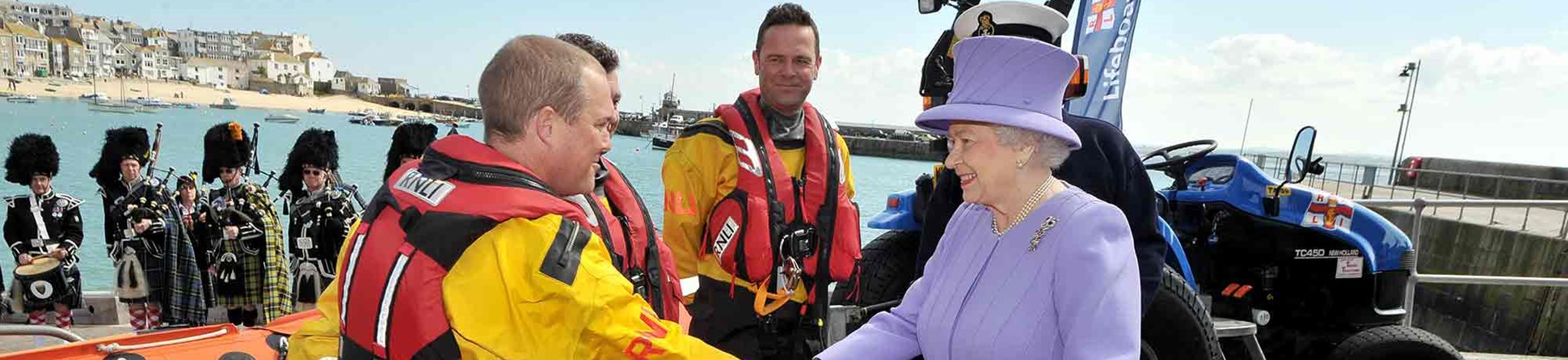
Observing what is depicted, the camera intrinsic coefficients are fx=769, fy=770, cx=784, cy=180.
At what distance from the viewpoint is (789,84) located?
9.63ft

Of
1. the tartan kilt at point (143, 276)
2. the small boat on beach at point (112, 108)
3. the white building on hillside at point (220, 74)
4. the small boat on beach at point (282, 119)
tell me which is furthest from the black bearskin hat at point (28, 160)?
the white building on hillside at point (220, 74)

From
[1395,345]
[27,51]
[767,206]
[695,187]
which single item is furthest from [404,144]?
[27,51]

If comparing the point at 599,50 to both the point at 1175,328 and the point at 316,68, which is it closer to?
the point at 1175,328

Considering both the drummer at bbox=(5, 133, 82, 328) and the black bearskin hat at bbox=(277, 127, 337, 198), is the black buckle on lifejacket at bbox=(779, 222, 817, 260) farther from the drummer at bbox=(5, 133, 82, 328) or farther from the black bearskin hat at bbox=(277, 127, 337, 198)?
the drummer at bbox=(5, 133, 82, 328)

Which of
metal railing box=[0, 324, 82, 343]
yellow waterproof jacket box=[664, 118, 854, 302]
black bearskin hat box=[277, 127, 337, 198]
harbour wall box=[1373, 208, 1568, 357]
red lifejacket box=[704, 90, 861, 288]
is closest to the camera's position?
metal railing box=[0, 324, 82, 343]

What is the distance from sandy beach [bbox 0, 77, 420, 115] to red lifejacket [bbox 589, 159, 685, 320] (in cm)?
12350

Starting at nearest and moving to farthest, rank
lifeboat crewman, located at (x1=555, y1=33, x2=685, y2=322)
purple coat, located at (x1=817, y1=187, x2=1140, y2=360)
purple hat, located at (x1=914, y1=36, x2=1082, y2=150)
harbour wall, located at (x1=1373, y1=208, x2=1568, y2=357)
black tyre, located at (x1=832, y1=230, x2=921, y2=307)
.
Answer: purple coat, located at (x1=817, y1=187, x2=1140, y2=360)
purple hat, located at (x1=914, y1=36, x2=1082, y2=150)
lifeboat crewman, located at (x1=555, y1=33, x2=685, y2=322)
black tyre, located at (x1=832, y1=230, x2=921, y2=307)
harbour wall, located at (x1=1373, y1=208, x2=1568, y2=357)

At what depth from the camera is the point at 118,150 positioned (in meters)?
6.06

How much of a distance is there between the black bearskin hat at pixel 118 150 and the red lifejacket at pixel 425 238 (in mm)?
6406

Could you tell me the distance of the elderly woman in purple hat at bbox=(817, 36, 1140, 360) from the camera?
1445 mm

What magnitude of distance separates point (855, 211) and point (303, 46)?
174 metres

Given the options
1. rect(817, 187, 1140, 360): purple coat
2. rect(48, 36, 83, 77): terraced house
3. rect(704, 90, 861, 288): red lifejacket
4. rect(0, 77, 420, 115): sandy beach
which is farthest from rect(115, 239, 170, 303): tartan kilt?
rect(48, 36, 83, 77): terraced house

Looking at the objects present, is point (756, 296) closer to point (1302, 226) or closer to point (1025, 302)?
point (1025, 302)

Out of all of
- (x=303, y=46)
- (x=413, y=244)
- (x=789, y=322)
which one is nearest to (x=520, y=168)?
(x=413, y=244)
